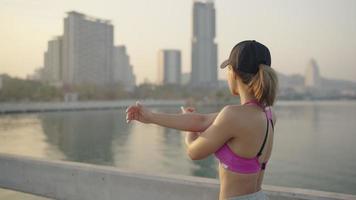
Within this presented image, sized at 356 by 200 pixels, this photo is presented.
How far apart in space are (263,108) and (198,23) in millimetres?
166415

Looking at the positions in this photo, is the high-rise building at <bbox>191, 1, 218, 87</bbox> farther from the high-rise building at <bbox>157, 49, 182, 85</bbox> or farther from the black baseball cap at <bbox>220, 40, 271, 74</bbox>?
the black baseball cap at <bbox>220, 40, 271, 74</bbox>

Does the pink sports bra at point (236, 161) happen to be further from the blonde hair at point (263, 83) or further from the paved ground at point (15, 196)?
the paved ground at point (15, 196)

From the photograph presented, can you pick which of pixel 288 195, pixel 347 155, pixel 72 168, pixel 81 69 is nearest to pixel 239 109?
pixel 288 195

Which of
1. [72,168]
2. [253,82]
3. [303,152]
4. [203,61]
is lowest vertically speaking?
[303,152]

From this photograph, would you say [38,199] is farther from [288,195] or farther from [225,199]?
[225,199]

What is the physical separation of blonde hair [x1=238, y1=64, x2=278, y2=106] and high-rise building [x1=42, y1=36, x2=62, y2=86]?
457 feet

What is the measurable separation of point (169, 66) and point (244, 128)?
617ft

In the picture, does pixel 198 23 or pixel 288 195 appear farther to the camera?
pixel 198 23

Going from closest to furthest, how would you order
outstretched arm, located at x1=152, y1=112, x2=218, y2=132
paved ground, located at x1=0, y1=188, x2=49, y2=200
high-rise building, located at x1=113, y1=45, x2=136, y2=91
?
outstretched arm, located at x1=152, y1=112, x2=218, y2=132 < paved ground, located at x1=0, y1=188, x2=49, y2=200 < high-rise building, located at x1=113, y1=45, x2=136, y2=91

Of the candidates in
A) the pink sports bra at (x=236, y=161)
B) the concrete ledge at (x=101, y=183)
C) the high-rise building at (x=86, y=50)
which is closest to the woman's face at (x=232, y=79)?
the pink sports bra at (x=236, y=161)

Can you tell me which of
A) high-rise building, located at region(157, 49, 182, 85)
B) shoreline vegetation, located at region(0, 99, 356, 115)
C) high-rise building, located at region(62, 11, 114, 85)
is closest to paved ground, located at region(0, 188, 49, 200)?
shoreline vegetation, located at region(0, 99, 356, 115)

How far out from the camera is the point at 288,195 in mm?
3732

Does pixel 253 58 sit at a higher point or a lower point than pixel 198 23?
lower

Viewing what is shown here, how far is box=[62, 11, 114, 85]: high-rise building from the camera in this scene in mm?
130250
